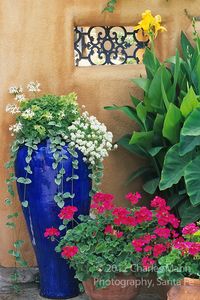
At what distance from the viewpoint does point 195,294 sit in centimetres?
454

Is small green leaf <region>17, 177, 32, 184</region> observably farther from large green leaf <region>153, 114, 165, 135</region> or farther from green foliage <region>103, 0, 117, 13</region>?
green foliage <region>103, 0, 117, 13</region>

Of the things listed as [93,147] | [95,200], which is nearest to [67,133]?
[93,147]

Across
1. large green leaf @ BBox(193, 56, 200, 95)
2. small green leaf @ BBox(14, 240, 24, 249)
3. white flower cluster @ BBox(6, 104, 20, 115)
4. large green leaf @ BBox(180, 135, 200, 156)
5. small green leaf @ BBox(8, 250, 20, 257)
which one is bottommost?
small green leaf @ BBox(8, 250, 20, 257)

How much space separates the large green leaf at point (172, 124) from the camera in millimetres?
5344

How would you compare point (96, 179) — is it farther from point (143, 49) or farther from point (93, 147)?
point (143, 49)

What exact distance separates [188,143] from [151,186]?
0.55 m

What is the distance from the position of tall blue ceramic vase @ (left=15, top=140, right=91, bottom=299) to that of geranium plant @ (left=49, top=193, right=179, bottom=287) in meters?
0.21

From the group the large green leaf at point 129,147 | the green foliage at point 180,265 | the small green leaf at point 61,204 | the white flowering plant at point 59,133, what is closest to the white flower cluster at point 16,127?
the white flowering plant at point 59,133

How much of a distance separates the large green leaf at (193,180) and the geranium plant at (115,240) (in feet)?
0.94

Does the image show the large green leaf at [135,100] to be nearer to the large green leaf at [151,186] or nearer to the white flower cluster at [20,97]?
the large green leaf at [151,186]

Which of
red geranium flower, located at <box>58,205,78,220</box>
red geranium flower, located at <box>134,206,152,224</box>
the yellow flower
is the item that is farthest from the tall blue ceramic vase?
the yellow flower

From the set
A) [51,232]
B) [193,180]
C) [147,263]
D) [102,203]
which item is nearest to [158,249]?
[147,263]

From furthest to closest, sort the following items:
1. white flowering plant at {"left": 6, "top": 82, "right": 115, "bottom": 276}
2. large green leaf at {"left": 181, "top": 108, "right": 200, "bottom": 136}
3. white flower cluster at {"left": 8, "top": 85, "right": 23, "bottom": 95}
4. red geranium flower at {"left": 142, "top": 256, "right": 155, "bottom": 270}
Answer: white flower cluster at {"left": 8, "top": 85, "right": 23, "bottom": 95}, white flowering plant at {"left": 6, "top": 82, "right": 115, "bottom": 276}, large green leaf at {"left": 181, "top": 108, "right": 200, "bottom": 136}, red geranium flower at {"left": 142, "top": 256, "right": 155, "bottom": 270}

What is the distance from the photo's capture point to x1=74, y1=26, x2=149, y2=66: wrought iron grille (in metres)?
5.97
